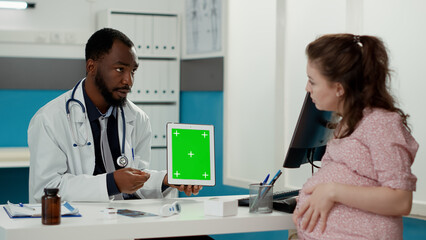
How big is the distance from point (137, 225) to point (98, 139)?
766 mm

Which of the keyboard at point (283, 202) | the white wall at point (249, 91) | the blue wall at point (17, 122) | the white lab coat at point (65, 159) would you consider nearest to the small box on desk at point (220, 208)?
the keyboard at point (283, 202)

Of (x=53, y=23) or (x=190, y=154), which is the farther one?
(x=53, y=23)

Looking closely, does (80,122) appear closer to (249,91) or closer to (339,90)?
(339,90)

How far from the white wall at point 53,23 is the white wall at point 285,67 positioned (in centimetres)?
122

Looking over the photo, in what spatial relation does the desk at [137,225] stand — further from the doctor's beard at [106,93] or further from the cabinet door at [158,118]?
the cabinet door at [158,118]

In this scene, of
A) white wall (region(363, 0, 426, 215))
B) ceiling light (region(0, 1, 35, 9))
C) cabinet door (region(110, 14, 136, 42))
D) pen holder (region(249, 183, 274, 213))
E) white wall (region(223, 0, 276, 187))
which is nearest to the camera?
pen holder (region(249, 183, 274, 213))

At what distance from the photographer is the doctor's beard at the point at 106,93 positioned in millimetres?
2260

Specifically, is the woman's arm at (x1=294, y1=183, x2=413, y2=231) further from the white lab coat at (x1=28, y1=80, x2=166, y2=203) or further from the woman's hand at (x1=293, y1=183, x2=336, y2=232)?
the white lab coat at (x1=28, y1=80, x2=166, y2=203)

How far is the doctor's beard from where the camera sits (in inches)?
89.0

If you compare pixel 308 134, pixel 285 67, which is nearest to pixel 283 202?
pixel 308 134

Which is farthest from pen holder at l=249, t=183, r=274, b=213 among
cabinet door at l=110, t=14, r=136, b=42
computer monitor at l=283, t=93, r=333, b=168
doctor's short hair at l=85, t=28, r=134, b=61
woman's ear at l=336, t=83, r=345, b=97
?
cabinet door at l=110, t=14, r=136, b=42

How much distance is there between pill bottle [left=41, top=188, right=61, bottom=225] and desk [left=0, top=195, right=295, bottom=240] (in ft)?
0.08

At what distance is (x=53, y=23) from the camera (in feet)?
14.7

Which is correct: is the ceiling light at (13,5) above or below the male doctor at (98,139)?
above
